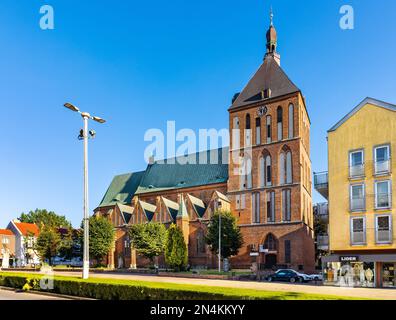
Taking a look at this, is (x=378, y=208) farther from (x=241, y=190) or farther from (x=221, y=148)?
(x=221, y=148)

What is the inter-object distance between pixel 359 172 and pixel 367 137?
10.2ft

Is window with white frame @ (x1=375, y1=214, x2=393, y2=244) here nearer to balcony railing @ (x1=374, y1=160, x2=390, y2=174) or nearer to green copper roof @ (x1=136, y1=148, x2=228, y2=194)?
balcony railing @ (x1=374, y1=160, x2=390, y2=174)

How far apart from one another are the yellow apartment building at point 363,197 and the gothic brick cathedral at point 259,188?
1819 centimetres

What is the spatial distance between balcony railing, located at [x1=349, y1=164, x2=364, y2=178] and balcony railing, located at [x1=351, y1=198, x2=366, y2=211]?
209 cm

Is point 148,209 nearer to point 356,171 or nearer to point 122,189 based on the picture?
point 122,189

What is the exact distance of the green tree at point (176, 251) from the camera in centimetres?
5709

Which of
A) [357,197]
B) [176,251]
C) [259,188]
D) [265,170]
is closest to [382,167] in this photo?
[357,197]

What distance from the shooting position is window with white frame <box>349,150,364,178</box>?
39000mm

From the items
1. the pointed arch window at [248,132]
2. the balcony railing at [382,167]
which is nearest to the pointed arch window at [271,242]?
the pointed arch window at [248,132]

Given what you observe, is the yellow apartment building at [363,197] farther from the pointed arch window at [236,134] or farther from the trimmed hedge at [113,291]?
the pointed arch window at [236,134]

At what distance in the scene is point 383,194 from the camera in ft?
123

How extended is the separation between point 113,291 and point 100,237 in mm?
51826
